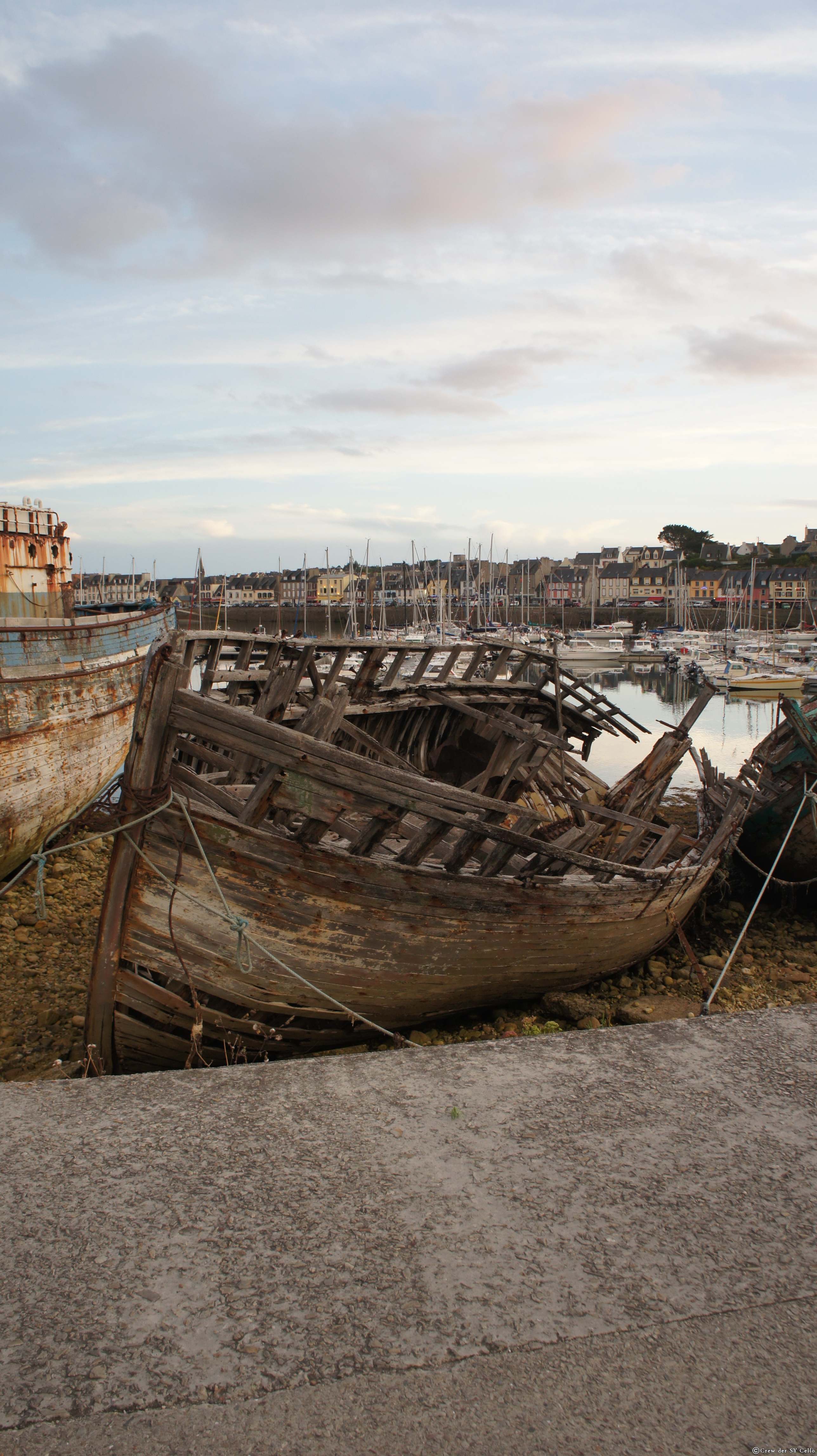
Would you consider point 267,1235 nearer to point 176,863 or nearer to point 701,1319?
point 701,1319

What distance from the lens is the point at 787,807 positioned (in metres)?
11.6

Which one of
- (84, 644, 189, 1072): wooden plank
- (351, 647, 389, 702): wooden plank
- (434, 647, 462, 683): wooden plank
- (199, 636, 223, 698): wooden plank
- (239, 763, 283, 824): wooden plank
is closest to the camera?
(84, 644, 189, 1072): wooden plank

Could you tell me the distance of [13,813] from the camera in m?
12.1

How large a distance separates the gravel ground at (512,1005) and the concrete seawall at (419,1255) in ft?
4.15

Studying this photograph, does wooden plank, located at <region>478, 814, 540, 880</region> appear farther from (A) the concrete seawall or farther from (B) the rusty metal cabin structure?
(B) the rusty metal cabin structure

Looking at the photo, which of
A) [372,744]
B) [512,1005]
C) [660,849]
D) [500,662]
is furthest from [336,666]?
[512,1005]

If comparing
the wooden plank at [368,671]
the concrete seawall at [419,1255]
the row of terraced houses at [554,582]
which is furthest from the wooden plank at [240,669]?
the row of terraced houses at [554,582]

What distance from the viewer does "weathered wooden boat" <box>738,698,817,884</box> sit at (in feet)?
36.6

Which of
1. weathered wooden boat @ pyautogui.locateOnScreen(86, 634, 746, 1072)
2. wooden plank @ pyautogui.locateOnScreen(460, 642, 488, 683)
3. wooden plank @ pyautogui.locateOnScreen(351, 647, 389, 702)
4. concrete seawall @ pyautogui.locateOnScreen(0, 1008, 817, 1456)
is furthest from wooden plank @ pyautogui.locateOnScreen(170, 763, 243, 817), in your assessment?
wooden plank @ pyautogui.locateOnScreen(460, 642, 488, 683)

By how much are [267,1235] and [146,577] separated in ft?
258

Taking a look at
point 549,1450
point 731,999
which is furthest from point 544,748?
point 549,1450

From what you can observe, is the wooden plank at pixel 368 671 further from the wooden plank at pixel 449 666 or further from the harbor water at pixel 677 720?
the harbor water at pixel 677 720

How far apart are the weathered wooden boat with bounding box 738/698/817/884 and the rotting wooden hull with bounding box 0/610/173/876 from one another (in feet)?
28.5

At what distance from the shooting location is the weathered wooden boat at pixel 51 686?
1221 centimetres
